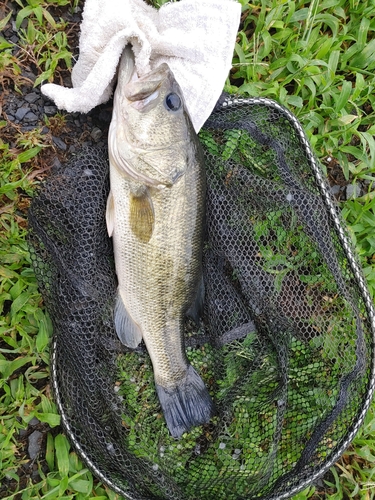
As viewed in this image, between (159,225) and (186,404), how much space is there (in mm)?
1167

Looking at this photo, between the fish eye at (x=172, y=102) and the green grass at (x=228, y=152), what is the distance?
89cm

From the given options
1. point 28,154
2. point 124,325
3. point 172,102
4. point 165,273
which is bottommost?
point 124,325

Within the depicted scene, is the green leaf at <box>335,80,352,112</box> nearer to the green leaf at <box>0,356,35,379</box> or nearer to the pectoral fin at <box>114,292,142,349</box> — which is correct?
the pectoral fin at <box>114,292,142,349</box>

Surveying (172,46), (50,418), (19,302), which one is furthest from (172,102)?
(50,418)

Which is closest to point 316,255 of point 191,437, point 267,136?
point 267,136

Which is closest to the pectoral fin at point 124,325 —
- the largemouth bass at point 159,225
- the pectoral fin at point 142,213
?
the largemouth bass at point 159,225

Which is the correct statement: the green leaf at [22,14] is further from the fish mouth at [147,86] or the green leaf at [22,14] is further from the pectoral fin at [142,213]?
the pectoral fin at [142,213]

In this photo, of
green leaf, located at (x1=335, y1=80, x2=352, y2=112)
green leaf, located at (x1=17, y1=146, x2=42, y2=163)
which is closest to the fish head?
green leaf, located at (x1=17, y1=146, x2=42, y2=163)

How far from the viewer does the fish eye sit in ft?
9.56

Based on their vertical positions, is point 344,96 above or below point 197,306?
above

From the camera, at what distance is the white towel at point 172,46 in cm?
309

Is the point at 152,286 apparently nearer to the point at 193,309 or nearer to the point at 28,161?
the point at 193,309

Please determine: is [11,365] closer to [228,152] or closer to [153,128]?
[153,128]

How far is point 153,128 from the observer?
2918 millimetres
